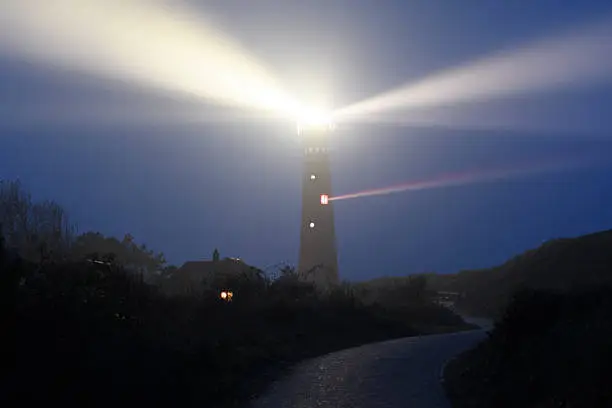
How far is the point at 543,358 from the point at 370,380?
4.17m

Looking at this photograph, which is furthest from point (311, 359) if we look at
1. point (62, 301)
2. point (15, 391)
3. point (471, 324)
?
point (471, 324)

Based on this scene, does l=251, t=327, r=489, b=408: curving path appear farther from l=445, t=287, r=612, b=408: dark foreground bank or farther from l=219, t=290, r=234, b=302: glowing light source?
l=219, t=290, r=234, b=302: glowing light source

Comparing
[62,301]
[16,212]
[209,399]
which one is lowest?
[209,399]

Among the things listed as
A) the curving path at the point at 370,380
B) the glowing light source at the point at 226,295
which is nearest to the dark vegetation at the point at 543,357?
the curving path at the point at 370,380

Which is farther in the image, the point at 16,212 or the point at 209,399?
the point at 16,212

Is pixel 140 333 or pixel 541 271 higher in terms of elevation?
pixel 541 271

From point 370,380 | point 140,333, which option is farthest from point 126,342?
point 370,380

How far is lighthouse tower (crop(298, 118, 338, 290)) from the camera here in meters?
47.2

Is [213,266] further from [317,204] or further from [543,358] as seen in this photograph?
[543,358]

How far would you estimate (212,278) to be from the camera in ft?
85.7

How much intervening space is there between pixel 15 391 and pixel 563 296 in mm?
11384

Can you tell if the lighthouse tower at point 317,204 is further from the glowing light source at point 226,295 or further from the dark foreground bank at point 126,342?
the dark foreground bank at point 126,342

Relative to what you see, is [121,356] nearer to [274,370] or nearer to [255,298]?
[274,370]

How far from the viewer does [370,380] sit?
15086mm
